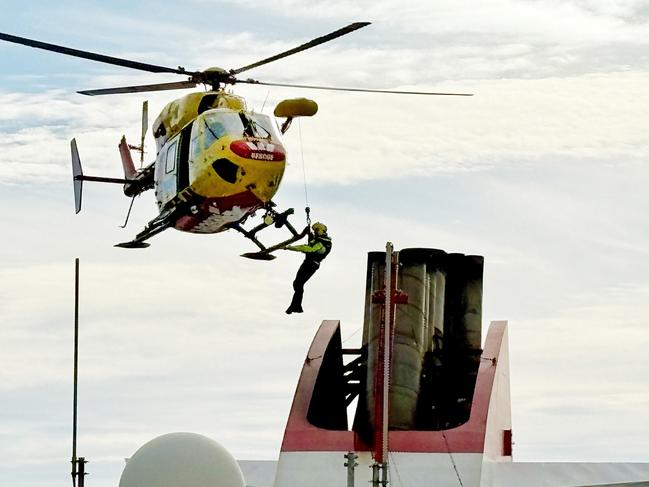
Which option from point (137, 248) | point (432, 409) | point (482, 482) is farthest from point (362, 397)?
point (137, 248)

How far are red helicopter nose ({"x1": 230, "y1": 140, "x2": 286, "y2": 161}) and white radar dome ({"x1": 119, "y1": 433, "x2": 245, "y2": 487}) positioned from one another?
43.8 ft

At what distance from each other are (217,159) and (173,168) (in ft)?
8.00

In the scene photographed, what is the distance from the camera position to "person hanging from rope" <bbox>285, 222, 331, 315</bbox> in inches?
1866

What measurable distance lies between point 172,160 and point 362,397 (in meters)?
10.4

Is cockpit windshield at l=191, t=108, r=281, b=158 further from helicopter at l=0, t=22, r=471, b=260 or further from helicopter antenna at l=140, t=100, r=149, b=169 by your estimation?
helicopter antenna at l=140, t=100, r=149, b=169

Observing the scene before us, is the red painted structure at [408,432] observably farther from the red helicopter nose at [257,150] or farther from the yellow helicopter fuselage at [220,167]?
the red helicopter nose at [257,150]

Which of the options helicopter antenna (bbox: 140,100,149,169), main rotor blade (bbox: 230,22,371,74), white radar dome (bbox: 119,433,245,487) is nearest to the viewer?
white radar dome (bbox: 119,433,245,487)

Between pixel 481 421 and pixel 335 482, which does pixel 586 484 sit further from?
pixel 335 482

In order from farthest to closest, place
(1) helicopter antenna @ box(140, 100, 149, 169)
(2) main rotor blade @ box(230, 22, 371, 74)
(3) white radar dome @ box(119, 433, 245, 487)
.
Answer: (1) helicopter antenna @ box(140, 100, 149, 169) < (2) main rotor blade @ box(230, 22, 371, 74) < (3) white radar dome @ box(119, 433, 245, 487)

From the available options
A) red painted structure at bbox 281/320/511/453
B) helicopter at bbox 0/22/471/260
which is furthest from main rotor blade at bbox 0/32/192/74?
red painted structure at bbox 281/320/511/453

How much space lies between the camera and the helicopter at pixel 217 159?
4597 centimetres

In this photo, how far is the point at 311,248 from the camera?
47469 millimetres

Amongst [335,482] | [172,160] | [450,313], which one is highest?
[172,160]

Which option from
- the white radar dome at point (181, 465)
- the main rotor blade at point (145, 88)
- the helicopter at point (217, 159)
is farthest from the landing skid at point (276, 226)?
the white radar dome at point (181, 465)
